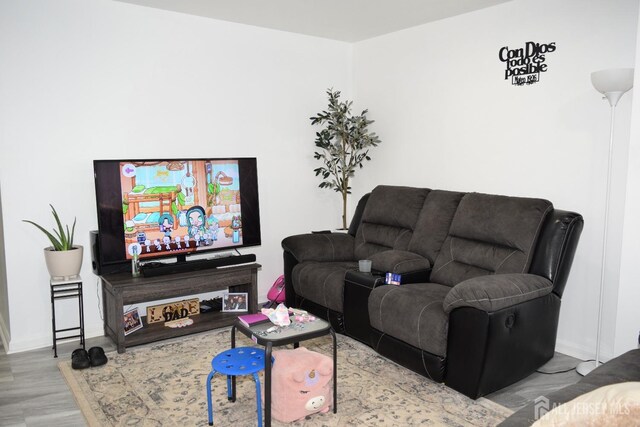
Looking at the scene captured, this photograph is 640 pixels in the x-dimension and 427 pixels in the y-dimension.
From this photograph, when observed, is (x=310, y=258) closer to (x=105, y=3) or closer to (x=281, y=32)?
(x=281, y=32)

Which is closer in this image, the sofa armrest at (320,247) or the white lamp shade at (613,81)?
the white lamp shade at (613,81)

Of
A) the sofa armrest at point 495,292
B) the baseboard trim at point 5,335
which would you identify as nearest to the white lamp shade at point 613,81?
the sofa armrest at point 495,292

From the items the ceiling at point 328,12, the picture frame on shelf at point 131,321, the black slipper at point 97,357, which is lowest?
the black slipper at point 97,357

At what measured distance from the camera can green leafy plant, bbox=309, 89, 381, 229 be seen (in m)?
4.79

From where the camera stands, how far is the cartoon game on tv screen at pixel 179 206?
12.2 ft

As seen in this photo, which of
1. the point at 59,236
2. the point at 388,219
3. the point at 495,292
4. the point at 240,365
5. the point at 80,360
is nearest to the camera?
the point at 240,365

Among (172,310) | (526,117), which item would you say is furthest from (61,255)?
(526,117)

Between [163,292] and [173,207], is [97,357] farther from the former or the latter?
[173,207]

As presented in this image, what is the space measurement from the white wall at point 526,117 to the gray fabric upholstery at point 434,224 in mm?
384

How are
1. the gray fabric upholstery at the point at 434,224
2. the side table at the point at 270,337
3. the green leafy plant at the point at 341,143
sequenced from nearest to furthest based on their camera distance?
1. the side table at the point at 270,337
2. the gray fabric upholstery at the point at 434,224
3. the green leafy plant at the point at 341,143

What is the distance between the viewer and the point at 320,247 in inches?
166

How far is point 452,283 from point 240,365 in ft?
5.35

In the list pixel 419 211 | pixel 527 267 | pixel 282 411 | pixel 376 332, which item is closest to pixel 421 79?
pixel 419 211

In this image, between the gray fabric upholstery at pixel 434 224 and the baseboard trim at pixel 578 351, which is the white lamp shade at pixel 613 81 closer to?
the gray fabric upholstery at pixel 434 224
